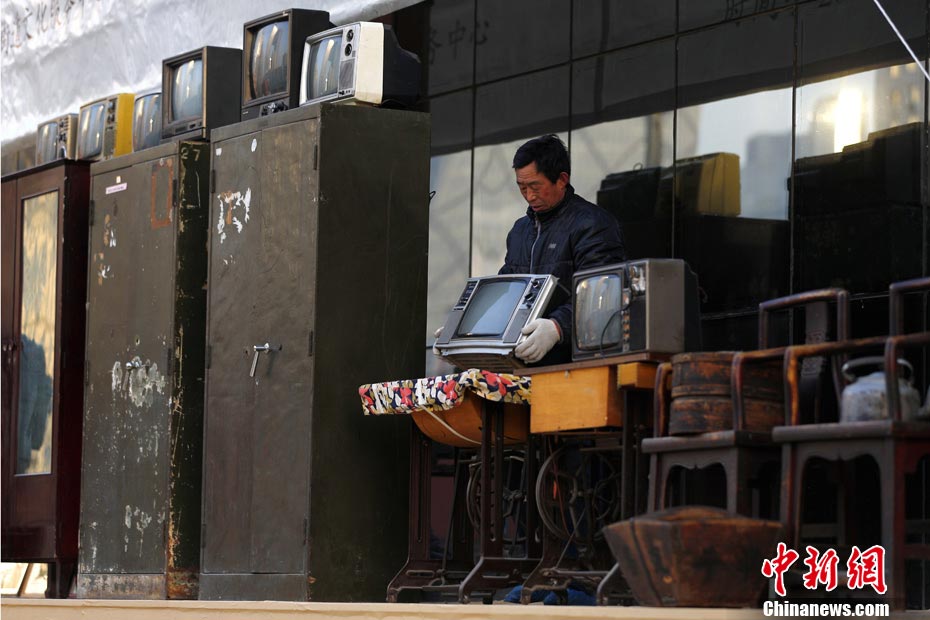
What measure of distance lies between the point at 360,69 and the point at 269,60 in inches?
23.5

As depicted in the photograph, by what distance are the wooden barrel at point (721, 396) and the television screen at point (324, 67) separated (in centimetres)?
234

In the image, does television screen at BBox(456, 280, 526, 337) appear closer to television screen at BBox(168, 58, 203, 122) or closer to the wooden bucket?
the wooden bucket

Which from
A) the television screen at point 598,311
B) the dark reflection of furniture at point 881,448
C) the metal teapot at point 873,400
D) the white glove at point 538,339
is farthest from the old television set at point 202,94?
the metal teapot at point 873,400

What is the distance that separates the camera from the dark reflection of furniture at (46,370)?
7.49m

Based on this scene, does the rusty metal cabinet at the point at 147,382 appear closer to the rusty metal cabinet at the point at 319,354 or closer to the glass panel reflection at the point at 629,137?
the rusty metal cabinet at the point at 319,354

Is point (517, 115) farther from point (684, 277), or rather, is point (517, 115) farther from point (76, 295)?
point (684, 277)

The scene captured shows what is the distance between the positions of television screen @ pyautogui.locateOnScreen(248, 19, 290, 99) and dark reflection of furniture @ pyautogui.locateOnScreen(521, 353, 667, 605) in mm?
2004

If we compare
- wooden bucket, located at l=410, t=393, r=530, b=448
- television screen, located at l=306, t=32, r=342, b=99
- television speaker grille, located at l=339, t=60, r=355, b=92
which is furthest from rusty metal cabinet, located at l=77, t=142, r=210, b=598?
wooden bucket, located at l=410, t=393, r=530, b=448

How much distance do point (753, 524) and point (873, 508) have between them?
2.01 m

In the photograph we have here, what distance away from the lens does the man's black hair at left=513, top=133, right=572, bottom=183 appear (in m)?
5.62

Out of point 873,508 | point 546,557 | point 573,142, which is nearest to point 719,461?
point 546,557

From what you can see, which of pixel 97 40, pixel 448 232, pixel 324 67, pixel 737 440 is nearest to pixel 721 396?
pixel 737 440

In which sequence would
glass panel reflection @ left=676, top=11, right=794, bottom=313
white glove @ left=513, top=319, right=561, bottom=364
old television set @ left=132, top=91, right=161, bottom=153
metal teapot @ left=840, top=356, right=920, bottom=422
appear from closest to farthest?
metal teapot @ left=840, top=356, right=920, bottom=422
white glove @ left=513, top=319, right=561, bottom=364
glass panel reflection @ left=676, top=11, right=794, bottom=313
old television set @ left=132, top=91, right=161, bottom=153

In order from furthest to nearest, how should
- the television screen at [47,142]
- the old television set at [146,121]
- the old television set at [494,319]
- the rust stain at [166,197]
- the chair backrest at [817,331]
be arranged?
the television screen at [47,142], the old television set at [146,121], the rust stain at [166,197], the old television set at [494,319], the chair backrest at [817,331]
